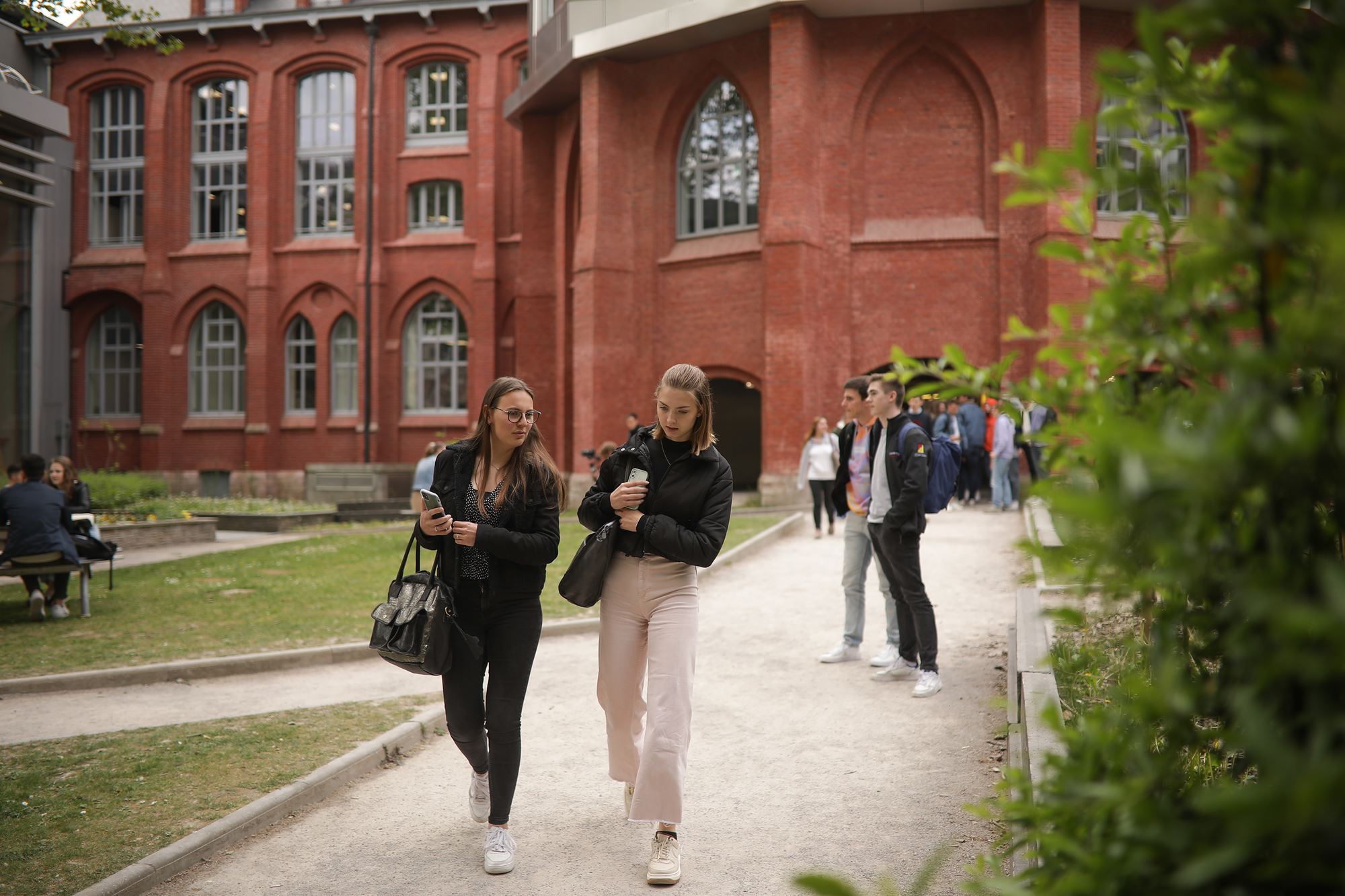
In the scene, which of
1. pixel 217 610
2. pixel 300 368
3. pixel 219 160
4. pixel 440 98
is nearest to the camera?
pixel 217 610

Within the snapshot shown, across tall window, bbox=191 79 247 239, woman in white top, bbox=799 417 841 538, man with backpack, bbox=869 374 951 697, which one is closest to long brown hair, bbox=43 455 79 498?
man with backpack, bbox=869 374 951 697

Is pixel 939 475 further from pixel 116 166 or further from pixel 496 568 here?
pixel 116 166

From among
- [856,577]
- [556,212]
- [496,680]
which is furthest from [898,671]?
[556,212]

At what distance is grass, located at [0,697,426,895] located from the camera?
4211mm

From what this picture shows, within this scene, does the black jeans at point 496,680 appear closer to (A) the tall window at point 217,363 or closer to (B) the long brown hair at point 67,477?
(B) the long brown hair at point 67,477

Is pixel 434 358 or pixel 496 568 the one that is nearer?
pixel 496 568

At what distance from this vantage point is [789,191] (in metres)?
20.7

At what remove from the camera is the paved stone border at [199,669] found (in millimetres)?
7633

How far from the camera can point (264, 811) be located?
475cm

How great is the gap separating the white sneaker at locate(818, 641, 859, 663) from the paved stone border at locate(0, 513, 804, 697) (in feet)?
7.54

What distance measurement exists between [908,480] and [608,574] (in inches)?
127

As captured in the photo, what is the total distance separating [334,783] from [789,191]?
57.2 ft

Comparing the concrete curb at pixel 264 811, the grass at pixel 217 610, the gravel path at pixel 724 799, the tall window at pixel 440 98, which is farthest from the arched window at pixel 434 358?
the concrete curb at pixel 264 811

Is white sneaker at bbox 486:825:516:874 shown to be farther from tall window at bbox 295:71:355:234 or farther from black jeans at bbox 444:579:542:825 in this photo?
tall window at bbox 295:71:355:234
